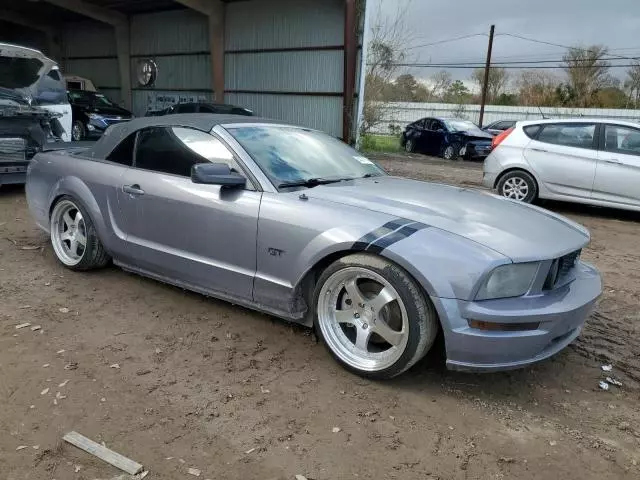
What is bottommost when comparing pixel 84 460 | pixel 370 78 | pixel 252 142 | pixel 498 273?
pixel 84 460

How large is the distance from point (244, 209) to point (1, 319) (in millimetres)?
1885

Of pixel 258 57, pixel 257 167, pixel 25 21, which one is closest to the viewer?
pixel 257 167

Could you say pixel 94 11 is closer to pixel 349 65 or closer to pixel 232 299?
pixel 349 65

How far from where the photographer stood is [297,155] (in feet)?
13.0

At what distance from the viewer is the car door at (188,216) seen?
3529 millimetres

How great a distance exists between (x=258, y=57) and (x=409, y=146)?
657 centimetres

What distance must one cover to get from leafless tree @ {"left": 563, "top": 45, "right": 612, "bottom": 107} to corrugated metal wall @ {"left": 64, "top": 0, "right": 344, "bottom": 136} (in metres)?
25.4

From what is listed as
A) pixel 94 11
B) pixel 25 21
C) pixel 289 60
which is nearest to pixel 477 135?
pixel 289 60

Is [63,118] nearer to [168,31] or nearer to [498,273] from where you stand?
[498,273]

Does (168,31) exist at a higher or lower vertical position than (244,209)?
higher

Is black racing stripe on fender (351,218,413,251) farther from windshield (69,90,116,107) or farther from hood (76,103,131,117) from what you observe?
windshield (69,90,116,107)

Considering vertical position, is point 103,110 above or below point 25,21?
below

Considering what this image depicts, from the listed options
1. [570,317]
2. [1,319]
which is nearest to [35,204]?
[1,319]

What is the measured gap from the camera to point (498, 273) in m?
2.78
